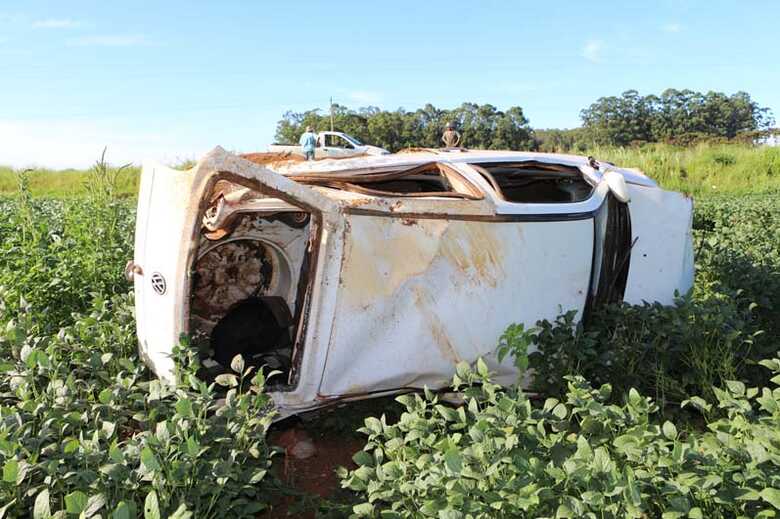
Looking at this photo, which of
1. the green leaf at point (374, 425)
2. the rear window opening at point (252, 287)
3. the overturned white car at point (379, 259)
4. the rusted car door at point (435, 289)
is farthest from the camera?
the rear window opening at point (252, 287)

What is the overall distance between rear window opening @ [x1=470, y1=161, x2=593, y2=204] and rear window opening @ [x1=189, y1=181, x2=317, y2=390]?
1.37 m

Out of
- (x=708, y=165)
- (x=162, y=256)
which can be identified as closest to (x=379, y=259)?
(x=162, y=256)

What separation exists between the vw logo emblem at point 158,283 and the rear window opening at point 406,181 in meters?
0.97

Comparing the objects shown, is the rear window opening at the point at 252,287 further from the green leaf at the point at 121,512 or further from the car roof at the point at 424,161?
the green leaf at the point at 121,512

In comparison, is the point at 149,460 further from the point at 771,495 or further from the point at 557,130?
the point at 557,130

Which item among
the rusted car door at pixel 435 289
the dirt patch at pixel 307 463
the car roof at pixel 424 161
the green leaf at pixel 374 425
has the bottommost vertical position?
the dirt patch at pixel 307 463

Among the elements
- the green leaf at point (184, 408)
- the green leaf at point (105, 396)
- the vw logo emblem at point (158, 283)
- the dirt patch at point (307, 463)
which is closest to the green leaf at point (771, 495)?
the dirt patch at point (307, 463)

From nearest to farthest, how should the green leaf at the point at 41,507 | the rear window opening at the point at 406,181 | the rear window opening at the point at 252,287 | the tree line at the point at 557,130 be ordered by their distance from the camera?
the green leaf at the point at 41,507 < the rear window opening at the point at 406,181 < the rear window opening at the point at 252,287 < the tree line at the point at 557,130

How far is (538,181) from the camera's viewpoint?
16.1 feet

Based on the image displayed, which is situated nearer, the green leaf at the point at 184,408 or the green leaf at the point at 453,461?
the green leaf at the point at 453,461

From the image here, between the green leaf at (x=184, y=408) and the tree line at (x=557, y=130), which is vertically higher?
the tree line at (x=557, y=130)

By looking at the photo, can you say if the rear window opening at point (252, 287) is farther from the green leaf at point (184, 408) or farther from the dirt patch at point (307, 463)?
the green leaf at point (184, 408)

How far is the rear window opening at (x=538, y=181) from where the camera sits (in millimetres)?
4395

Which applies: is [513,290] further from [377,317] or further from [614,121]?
[614,121]
